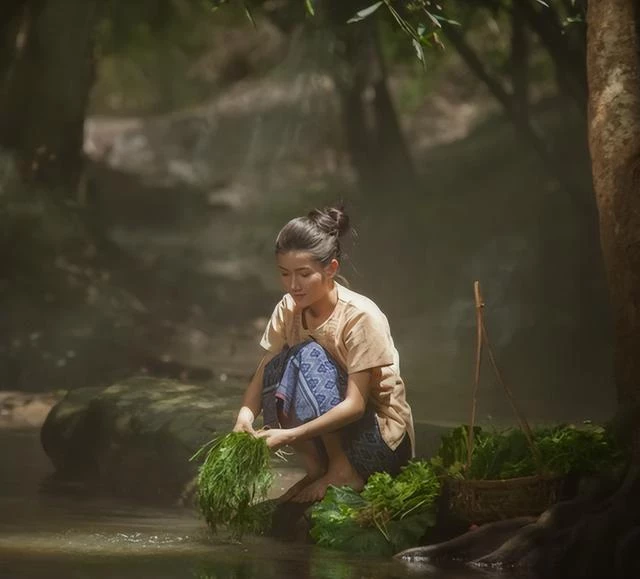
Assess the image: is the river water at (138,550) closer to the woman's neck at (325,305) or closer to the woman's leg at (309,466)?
the woman's leg at (309,466)

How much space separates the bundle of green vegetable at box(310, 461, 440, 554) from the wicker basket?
0.62ft

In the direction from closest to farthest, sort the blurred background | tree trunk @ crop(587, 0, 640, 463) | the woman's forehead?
the woman's forehead, tree trunk @ crop(587, 0, 640, 463), the blurred background

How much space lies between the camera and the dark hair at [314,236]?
6.27 meters

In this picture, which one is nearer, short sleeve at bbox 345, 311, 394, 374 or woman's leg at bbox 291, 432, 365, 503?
short sleeve at bbox 345, 311, 394, 374

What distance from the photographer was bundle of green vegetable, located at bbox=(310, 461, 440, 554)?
19.9 feet

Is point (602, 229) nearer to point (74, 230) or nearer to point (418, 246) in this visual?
point (74, 230)

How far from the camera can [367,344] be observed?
6.19m

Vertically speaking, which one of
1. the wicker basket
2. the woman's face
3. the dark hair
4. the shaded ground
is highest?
the shaded ground

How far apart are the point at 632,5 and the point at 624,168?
32.4 inches

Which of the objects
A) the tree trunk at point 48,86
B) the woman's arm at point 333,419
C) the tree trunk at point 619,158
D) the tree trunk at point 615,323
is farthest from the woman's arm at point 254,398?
the tree trunk at point 48,86

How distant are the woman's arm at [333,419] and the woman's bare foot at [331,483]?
28 centimetres

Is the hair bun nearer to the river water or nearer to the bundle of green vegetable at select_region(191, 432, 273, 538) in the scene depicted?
the bundle of green vegetable at select_region(191, 432, 273, 538)

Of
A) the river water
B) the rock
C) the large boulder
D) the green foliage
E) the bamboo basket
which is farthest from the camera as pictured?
the rock

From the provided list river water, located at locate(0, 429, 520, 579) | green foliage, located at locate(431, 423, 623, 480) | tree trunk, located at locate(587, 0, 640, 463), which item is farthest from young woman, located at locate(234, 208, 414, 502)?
tree trunk, located at locate(587, 0, 640, 463)
